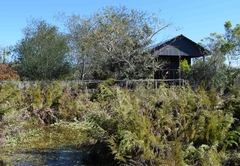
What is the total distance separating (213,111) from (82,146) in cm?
281

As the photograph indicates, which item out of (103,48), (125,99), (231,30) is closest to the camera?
(125,99)

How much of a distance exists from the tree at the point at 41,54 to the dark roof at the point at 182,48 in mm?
7058

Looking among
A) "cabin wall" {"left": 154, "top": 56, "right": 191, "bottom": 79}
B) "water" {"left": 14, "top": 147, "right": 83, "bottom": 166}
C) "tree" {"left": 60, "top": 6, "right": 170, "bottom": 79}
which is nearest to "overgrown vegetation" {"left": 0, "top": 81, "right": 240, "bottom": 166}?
"water" {"left": 14, "top": 147, "right": 83, "bottom": 166}

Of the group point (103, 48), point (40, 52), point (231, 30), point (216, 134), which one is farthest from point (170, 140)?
point (231, 30)

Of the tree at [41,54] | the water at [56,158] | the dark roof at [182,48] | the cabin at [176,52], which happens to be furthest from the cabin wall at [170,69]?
the water at [56,158]

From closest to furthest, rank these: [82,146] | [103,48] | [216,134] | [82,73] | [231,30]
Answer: [216,134], [82,146], [103,48], [82,73], [231,30]

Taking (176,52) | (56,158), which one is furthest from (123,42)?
(56,158)

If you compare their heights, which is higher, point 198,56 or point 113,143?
point 198,56

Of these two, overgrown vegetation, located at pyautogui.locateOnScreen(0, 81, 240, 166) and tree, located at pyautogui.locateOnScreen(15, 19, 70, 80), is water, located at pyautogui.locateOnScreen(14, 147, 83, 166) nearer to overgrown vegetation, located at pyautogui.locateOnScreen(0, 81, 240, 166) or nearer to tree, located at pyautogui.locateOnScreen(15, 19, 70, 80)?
overgrown vegetation, located at pyautogui.locateOnScreen(0, 81, 240, 166)

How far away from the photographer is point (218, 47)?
2159 centimetres

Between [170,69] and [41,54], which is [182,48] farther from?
[41,54]

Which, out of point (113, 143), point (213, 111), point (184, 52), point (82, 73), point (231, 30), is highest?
point (231, 30)

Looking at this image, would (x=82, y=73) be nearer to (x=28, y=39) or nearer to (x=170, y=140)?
(x=28, y=39)

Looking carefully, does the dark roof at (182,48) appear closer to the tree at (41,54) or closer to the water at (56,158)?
the tree at (41,54)
